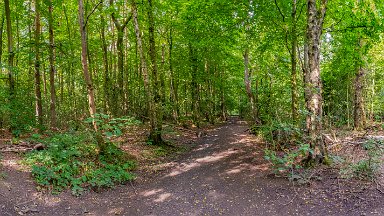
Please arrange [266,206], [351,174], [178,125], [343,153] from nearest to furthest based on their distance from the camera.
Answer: [266,206], [351,174], [343,153], [178,125]

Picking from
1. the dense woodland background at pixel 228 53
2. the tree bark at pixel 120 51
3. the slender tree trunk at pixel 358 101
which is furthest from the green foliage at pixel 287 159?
the tree bark at pixel 120 51

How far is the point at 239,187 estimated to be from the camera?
726cm

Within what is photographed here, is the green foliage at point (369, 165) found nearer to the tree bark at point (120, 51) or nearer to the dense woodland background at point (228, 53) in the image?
the dense woodland background at point (228, 53)

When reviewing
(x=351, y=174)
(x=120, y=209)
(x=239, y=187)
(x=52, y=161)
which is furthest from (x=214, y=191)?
(x=52, y=161)

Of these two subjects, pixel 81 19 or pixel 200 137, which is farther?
pixel 200 137

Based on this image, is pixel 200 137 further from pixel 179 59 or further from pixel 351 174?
pixel 351 174

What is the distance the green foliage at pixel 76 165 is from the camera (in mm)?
6779

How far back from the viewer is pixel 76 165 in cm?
774

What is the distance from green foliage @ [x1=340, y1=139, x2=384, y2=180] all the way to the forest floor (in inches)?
8.9

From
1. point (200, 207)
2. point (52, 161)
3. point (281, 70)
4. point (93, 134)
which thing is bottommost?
point (200, 207)

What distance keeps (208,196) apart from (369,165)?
13.6ft

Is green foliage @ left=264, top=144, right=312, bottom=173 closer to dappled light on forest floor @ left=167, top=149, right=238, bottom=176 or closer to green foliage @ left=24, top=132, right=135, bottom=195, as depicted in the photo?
dappled light on forest floor @ left=167, top=149, right=238, bottom=176

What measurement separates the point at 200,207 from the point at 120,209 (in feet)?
6.42

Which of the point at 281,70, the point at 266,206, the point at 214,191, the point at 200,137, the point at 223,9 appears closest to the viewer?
the point at 266,206
